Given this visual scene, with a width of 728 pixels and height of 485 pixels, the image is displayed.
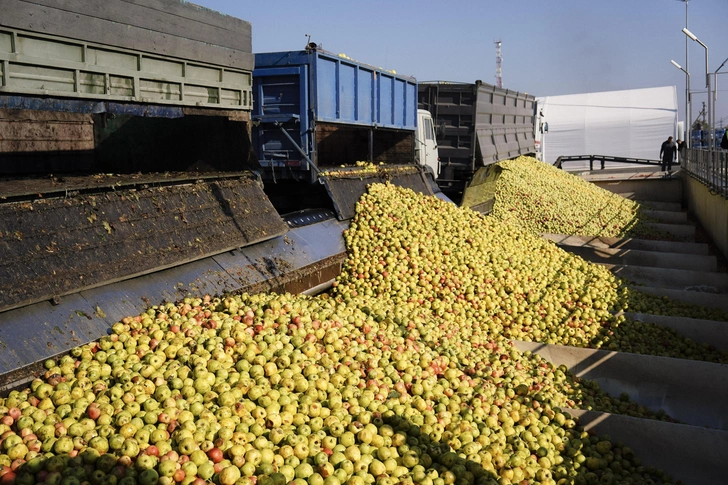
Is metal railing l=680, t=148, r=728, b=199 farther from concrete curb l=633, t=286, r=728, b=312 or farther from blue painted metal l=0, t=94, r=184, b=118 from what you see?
blue painted metal l=0, t=94, r=184, b=118

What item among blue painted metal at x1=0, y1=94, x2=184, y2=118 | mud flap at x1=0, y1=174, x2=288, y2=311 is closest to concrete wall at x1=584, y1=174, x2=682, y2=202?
mud flap at x1=0, y1=174, x2=288, y2=311

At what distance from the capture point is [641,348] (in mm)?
8273

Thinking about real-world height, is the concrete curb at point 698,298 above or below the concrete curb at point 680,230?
below

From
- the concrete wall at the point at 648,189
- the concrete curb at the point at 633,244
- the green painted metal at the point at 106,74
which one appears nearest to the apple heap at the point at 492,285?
the concrete curb at the point at 633,244

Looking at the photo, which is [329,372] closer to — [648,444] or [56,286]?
[56,286]

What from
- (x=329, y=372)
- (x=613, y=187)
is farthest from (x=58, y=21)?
(x=613, y=187)

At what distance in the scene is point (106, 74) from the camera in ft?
21.0

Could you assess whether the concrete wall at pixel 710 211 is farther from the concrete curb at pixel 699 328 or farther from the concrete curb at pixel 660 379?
the concrete curb at pixel 660 379

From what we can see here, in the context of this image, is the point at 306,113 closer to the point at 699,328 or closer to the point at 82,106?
the point at 82,106

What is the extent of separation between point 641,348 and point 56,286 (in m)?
7.01

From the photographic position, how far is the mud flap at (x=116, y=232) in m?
5.46

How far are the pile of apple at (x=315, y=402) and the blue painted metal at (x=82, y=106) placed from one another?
6.90 ft

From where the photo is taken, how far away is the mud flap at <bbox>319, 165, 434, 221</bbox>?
10406 mm

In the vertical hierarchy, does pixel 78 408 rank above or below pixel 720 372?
above
